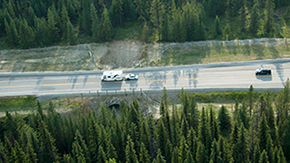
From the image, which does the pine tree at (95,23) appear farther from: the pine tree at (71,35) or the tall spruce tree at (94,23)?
the pine tree at (71,35)

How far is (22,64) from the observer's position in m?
79.9

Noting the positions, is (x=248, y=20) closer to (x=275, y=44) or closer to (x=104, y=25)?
(x=275, y=44)

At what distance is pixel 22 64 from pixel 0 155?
32.8 meters

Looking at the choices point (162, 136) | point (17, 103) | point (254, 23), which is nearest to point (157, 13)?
point (254, 23)

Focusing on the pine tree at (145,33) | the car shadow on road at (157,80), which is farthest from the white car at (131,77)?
the pine tree at (145,33)

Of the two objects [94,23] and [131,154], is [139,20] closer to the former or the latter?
[94,23]

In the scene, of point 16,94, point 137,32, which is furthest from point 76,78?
point 137,32

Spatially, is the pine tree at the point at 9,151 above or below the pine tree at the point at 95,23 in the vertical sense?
below

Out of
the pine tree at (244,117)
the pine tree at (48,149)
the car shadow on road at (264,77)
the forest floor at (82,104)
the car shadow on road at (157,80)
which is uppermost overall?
the car shadow on road at (264,77)

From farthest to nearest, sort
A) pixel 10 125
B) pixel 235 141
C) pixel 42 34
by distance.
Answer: pixel 42 34 < pixel 10 125 < pixel 235 141

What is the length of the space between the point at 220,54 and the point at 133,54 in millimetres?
21166

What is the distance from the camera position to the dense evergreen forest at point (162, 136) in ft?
161

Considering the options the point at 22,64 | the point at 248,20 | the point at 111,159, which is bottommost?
the point at 111,159

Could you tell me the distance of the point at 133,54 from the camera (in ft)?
271
